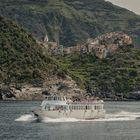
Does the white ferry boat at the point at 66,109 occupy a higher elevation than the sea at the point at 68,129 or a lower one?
higher

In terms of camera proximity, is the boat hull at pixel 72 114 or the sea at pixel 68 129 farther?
the boat hull at pixel 72 114

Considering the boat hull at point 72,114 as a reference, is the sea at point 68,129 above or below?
below

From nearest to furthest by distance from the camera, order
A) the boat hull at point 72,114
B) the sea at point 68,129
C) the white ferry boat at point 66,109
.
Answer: the sea at point 68,129, the white ferry boat at point 66,109, the boat hull at point 72,114

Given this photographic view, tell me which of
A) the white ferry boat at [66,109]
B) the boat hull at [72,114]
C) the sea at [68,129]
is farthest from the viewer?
the boat hull at [72,114]

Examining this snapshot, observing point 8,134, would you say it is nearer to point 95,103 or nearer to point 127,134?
point 127,134

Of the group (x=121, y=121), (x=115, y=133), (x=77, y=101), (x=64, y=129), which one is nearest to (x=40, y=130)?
(x=64, y=129)

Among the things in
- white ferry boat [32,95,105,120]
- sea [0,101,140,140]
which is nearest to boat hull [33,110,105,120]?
white ferry boat [32,95,105,120]

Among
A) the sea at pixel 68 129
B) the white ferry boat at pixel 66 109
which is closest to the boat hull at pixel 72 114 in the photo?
the white ferry boat at pixel 66 109

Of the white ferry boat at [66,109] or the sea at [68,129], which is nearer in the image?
the sea at [68,129]

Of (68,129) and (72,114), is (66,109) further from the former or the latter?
(68,129)

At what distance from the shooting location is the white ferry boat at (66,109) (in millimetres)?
161750

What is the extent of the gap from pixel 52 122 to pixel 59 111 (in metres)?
3.35

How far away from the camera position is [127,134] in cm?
14312

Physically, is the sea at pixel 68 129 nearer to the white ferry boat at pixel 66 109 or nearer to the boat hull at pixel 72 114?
the boat hull at pixel 72 114
